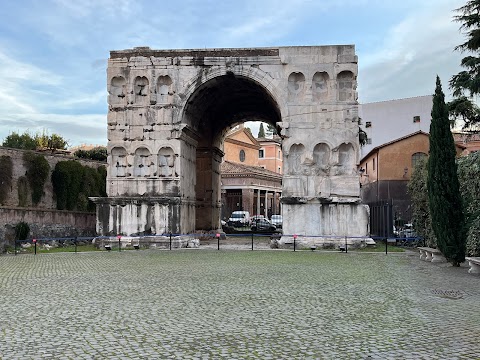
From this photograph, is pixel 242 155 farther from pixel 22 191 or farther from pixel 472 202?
pixel 472 202

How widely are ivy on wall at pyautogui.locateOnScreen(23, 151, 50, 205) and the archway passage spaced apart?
7507 mm

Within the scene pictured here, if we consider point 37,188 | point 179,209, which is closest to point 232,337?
point 179,209

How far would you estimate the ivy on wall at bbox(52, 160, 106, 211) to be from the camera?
2669 cm

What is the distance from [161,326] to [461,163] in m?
12.9

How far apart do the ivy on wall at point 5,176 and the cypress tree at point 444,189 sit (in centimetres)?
1814

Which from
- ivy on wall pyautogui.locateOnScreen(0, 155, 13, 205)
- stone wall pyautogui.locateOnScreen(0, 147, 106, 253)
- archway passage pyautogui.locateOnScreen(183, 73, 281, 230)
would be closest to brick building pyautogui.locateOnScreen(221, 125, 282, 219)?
archway passage pyautogui.locateOnScreen(183, 73, 281, 230)

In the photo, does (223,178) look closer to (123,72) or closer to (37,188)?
(37,188)

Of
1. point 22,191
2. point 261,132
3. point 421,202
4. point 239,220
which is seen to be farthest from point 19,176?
point 261,132

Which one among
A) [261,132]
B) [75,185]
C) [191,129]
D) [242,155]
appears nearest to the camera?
[191,129]

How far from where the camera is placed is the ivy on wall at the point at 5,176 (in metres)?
23.3

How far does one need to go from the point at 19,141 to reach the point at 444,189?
43245mm

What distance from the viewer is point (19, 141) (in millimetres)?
48375

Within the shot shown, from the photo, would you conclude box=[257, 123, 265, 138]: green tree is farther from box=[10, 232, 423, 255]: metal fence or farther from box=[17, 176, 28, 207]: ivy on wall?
box=[10, 232, 423, 255]: metal fence

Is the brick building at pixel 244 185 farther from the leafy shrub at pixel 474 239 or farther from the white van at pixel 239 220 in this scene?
the leafy shrub at pixel 474 239
